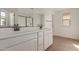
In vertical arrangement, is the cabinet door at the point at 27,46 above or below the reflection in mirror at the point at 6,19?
below

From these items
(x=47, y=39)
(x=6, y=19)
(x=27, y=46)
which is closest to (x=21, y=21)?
(x=6, y=19)

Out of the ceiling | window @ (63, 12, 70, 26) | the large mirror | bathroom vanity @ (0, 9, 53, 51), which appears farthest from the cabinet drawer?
window @ (63, 12, 70, 26)

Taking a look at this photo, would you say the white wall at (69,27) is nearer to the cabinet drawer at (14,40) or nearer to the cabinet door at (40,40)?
the cabinet door at (40,40)

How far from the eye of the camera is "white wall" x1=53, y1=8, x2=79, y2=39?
132 centimetres

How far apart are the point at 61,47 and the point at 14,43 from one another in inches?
22.1

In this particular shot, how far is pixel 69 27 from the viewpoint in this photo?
4.45 ft

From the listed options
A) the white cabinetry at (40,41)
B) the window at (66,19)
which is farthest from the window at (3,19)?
the window at (66,19)

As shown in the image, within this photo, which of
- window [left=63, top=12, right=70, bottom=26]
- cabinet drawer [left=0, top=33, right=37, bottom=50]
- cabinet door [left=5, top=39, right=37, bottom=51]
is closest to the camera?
cabinet drawer [left=0, top=33, right=37, bottom=50]

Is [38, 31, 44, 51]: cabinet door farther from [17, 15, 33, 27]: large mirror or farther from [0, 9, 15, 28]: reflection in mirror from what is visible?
[0, 9, 15, 28]: reflection in mirror

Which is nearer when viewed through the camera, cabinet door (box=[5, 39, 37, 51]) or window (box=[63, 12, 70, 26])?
cabinet door (box=[5, 39, 37, 51])

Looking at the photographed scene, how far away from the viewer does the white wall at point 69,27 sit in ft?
4.34

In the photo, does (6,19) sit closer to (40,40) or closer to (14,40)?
(14,40)
